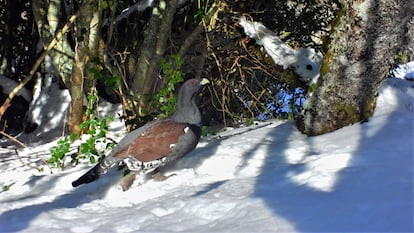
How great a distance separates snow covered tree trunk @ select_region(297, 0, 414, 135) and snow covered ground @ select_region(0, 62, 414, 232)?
0.55 feet

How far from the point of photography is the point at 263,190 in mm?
3299

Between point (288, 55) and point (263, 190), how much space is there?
2469 millimetres

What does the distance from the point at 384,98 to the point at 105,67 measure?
3.16 m

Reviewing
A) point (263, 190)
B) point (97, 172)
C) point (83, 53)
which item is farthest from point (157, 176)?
point (83, 53)

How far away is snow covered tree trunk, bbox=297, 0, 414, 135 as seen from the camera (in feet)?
13.7

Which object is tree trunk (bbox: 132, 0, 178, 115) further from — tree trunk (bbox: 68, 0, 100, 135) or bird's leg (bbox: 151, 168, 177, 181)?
bird's leg (bbox: 151, 168, 177, 181)

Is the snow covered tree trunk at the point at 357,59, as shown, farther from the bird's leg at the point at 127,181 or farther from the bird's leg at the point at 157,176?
the bird's leg at the point at 127,181

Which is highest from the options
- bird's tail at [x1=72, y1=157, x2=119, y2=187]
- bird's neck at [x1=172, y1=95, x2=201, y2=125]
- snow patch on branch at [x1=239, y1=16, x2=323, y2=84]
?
snow patch on branch at [x1=239, y1=16, x2=323, y2=84]

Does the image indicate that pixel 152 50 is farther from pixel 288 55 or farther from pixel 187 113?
pixel 187 113

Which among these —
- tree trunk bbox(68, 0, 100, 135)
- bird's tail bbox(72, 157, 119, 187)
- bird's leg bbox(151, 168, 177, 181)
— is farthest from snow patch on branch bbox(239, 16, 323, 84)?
bird's tail bbox(72, 157, 119, 187)

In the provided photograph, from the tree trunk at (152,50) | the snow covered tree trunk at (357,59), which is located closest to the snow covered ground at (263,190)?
the snow covered tree trunk at (357,59)

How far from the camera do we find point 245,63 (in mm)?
6895

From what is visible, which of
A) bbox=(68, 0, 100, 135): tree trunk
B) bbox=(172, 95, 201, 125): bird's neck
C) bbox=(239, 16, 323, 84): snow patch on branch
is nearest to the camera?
bbox=(172, 95, 201, 125): bird's neck

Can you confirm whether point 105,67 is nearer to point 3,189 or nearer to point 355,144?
point 3,189
